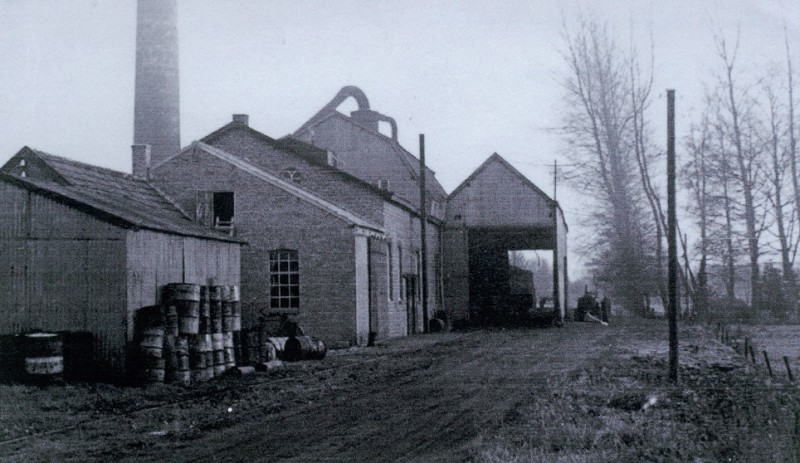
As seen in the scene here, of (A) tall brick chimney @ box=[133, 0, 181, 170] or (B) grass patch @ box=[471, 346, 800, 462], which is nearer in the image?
(B) grass patch @ box=[471, 346, 800, 462]

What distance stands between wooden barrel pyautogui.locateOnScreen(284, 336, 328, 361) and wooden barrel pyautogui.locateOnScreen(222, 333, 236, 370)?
9.36 ft

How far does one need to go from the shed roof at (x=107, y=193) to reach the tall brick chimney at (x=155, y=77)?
15.7 metres

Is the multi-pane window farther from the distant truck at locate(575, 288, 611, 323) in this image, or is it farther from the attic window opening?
the distant truck at locate(575, 288, 611, 323)

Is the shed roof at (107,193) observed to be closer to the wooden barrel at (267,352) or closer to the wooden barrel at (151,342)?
the wooden barrel at (151,342)

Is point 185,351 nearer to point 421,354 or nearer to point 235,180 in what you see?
point 421,354

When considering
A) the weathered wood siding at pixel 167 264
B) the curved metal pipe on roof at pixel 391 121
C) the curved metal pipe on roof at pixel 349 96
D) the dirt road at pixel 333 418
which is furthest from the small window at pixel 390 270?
the curved metal pipe on roof at pixel 391 121

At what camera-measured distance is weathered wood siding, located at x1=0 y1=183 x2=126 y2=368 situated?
16656mm

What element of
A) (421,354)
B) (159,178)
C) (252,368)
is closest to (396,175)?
(159,178)

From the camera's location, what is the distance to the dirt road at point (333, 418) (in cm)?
960

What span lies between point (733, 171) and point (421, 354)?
82.4ft

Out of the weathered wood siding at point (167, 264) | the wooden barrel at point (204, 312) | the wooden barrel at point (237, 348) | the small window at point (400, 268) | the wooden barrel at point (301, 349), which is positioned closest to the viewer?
the weathered wood siding at point (167, 264)

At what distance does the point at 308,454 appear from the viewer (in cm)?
939

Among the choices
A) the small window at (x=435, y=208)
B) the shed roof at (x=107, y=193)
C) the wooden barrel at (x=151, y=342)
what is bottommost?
the wooden barrel at (x=151, y=342)

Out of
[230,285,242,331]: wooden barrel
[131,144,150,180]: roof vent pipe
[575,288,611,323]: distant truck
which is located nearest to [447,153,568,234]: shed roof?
[575,288,611,323]: distant truck
